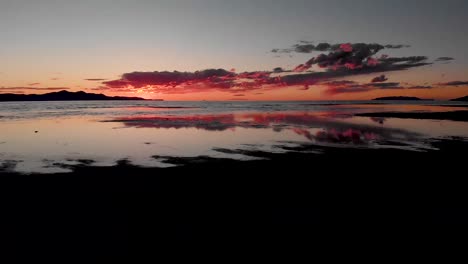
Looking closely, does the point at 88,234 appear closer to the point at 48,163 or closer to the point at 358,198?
the point at 358,198

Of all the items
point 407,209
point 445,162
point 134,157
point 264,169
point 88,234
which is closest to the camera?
point 88,234

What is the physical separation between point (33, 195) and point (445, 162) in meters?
17.8

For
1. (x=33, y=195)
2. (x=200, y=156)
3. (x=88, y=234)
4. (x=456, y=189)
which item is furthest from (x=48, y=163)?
(x=456, y=189)

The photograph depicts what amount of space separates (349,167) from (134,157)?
11238 millimetres

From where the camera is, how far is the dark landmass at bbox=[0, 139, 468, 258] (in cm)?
770

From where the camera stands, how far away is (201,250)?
23.8 ft

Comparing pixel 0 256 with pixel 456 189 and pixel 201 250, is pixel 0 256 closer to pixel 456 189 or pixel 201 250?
pixel 201 250

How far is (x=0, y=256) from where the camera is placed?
698cm

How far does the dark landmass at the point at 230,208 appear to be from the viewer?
303 inches

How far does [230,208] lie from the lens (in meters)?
9.87

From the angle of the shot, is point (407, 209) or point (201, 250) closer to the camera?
point (201, 250)

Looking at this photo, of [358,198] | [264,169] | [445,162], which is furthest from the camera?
[445,162]

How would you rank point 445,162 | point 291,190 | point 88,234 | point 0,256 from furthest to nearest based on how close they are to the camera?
point 445,162
point 291,190
point 88,234
point 0,256

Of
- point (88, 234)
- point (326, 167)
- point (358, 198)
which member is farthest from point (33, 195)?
point (326, 167)
